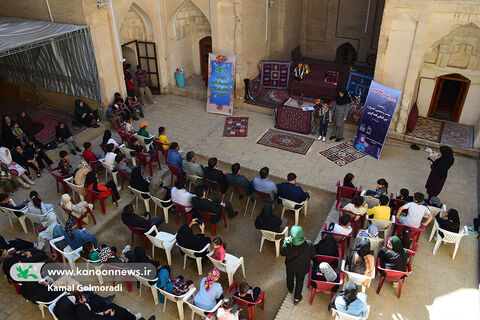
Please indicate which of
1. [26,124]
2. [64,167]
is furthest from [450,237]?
[26,124]

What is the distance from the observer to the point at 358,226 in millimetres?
7945

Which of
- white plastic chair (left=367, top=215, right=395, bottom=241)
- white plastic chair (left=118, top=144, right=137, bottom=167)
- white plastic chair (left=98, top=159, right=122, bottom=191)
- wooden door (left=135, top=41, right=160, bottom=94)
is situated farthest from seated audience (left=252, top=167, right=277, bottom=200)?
wooden door (left=135, top=41, right=160, bottom=94)

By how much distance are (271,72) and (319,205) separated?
668 cm

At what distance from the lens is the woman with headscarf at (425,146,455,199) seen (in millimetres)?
8297

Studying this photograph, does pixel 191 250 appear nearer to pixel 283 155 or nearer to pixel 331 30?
pixel 283 155

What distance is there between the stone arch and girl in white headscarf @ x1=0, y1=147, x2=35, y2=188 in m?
5.71

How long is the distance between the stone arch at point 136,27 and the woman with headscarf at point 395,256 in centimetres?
1039

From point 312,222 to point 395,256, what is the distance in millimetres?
2392

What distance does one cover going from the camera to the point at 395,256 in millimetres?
6242

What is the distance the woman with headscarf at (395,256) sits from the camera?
6.26m

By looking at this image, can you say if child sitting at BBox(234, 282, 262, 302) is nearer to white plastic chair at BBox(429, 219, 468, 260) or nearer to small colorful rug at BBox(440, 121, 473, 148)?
white plastic chair at BBox(429, 219, 468, 260)

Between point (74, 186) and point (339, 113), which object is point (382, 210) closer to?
point (339, 113)

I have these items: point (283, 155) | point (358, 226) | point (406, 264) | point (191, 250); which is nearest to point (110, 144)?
point (191, 250)

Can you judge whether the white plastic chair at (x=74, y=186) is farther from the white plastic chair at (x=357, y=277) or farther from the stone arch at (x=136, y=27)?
the stone arch at (x=136, y=27)
